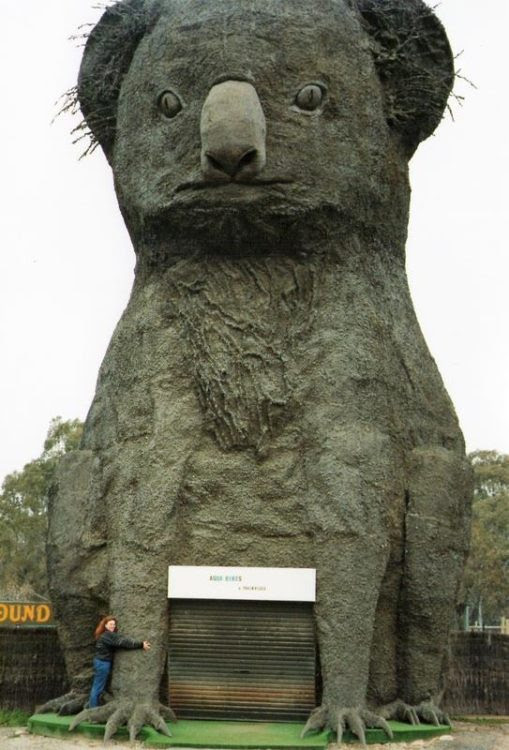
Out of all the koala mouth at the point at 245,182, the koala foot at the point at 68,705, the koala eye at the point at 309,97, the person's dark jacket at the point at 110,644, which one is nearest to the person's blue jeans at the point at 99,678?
the person's dark jacket at the point at 110,644

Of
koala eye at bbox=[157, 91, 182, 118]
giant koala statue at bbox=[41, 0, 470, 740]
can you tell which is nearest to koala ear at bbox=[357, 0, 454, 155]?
giant koala statue at bbox=[41, 0, 470, 740]

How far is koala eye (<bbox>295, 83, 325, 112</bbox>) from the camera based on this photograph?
29.0 feet

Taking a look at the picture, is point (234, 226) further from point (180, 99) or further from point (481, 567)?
point (481, 567)

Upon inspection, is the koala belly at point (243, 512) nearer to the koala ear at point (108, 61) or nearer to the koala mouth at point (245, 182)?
the koala mouth at point (245, 182)

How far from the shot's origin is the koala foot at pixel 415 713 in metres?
8.45

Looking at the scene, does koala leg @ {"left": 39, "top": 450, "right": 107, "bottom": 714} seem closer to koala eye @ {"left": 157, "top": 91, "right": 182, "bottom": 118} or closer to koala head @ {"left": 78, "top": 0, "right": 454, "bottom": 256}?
koala head @ {"left": 78, "top": 0, "right": 454, "bottom": 256}

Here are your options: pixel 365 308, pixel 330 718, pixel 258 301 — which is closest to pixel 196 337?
pixel 258 301

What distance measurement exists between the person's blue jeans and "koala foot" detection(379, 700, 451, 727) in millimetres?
2113

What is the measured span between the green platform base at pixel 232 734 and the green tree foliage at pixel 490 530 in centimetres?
2599

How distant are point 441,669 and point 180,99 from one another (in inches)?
200

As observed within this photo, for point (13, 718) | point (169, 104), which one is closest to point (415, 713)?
point (13, 718)

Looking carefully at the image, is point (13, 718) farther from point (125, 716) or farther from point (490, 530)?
point (490, 530)

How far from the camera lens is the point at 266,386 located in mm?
8695

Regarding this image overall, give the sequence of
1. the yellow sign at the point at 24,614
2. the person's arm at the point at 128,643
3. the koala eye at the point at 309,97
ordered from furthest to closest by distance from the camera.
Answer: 1. the yellow sign at the point at 24,614
2. the koala eye at the point at 309,97
3. the person's arm at the point at 128,643
